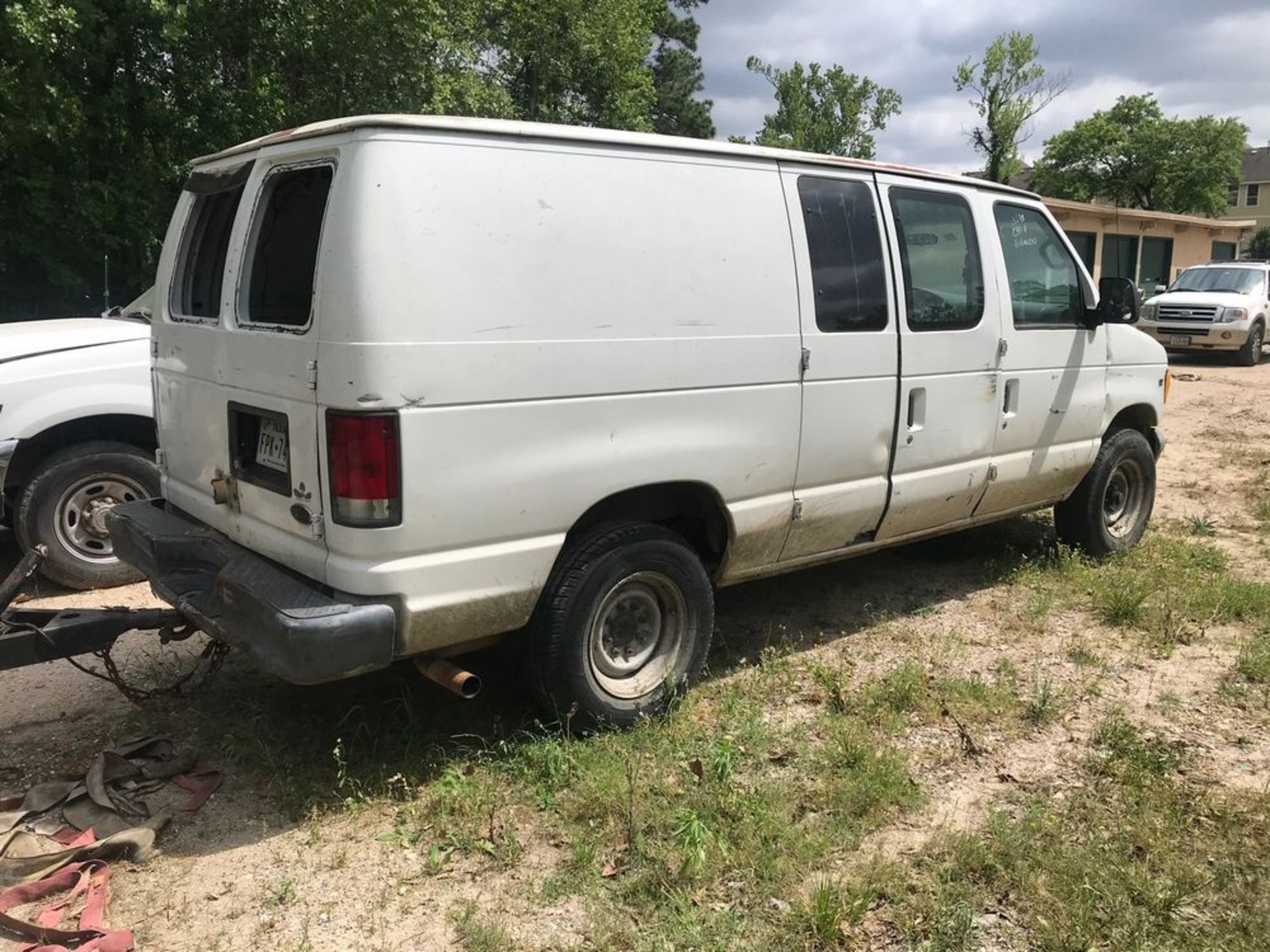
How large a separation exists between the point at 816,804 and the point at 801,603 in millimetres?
2092

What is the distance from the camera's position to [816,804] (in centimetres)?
345

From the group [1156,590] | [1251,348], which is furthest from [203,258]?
[1251,348]

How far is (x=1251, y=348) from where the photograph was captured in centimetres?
1800

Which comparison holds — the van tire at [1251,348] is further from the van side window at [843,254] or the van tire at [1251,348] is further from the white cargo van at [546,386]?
the van side window at [843,254]

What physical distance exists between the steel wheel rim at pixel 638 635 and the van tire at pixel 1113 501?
10.5 ft

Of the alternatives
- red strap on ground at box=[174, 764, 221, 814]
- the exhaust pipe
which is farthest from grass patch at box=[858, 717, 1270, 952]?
red strap on ground at box=[174, 764, 221, 814]

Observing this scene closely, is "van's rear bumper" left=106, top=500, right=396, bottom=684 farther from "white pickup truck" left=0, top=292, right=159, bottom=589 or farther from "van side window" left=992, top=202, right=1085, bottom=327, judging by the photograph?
"van side window" left=992, top=202, right=1085, bottom=327

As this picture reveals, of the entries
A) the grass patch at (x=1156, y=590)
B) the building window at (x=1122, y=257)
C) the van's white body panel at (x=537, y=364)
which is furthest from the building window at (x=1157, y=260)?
the van's white body panel at (x=537, y=364)

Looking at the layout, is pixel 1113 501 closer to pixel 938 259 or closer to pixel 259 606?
pixel 938 259

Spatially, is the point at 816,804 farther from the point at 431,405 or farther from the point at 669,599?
the point at 431,405

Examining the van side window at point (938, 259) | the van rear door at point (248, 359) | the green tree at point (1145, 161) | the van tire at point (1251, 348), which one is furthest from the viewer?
the green tree at point (1145, 161)

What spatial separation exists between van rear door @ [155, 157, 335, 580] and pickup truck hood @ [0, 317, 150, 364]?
1529mm

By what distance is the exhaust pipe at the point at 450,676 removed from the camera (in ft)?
10.9

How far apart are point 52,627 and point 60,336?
2.72 metres
